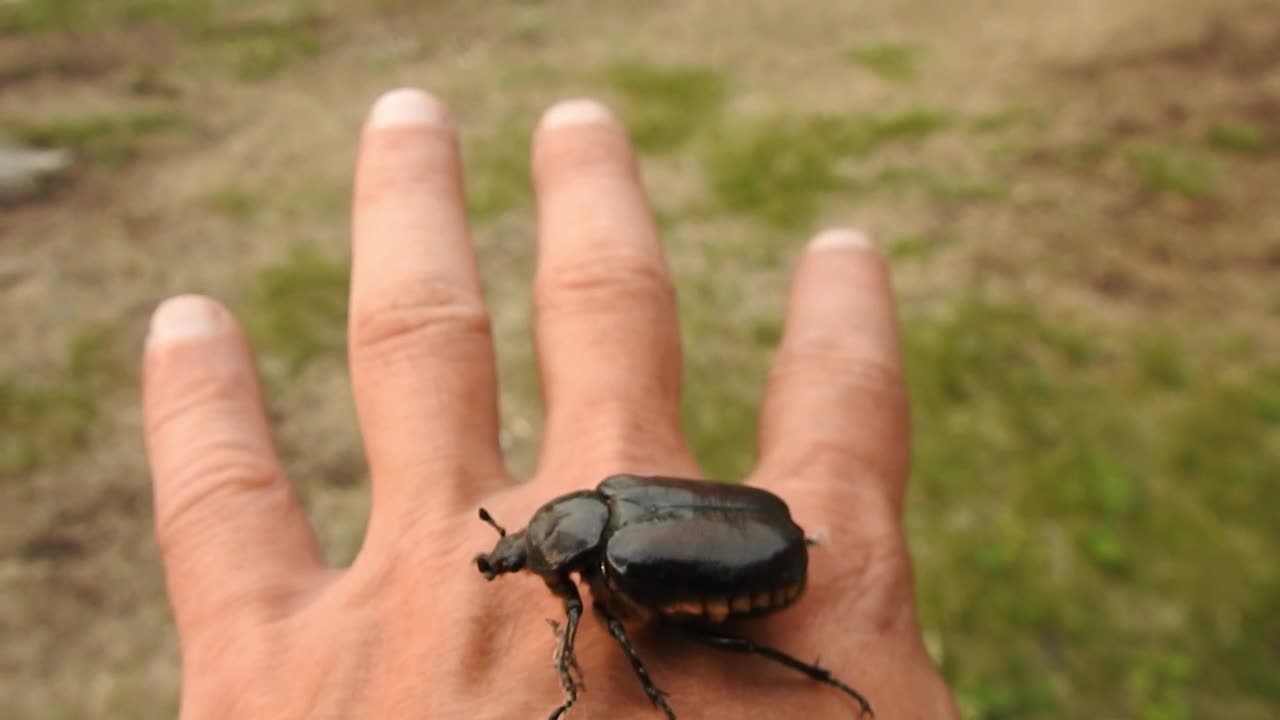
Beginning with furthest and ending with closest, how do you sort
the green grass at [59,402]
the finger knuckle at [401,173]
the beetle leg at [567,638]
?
the green grass at [59,402] → the finger knuckle at [401,173] → the beetle leg at [567,638]

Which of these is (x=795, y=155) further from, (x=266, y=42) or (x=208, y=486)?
(x=208, y=486)

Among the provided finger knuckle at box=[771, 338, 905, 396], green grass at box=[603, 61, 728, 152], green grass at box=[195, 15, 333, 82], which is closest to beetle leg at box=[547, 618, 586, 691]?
finger knuckle at box=[771, 338, 905, 396]

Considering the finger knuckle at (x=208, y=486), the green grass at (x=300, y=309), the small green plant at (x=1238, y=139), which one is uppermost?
the finger knuckle at (x=208, y=486)

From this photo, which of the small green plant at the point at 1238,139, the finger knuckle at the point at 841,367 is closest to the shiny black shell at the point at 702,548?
the finger knuckle at the point at 841,367

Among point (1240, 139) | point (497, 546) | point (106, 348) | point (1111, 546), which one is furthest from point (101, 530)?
point (1240, 139)

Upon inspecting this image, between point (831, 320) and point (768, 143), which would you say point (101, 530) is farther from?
point (768, 143)

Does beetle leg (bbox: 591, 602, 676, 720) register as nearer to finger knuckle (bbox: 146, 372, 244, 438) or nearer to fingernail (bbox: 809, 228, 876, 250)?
finger knuckle (bbox: 146, 372, 244, 438)

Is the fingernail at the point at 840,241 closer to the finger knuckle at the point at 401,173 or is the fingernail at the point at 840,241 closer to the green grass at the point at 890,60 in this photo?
the finger knuckle at the point at 401,173
